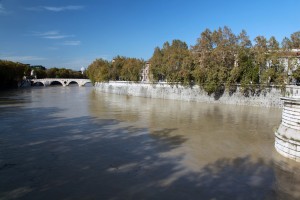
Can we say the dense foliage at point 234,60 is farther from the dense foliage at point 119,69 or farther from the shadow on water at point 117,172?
the shadow on water at point 117,172

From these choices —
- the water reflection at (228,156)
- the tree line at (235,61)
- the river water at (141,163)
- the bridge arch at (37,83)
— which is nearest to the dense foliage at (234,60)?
the tree line at (235,61)

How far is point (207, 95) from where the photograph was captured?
3612 centimetres

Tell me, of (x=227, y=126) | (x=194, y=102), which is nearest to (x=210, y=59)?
(x=194, y=102)

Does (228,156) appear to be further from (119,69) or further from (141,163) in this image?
(119,69)

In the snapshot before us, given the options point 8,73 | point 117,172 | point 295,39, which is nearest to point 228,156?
point 117,172

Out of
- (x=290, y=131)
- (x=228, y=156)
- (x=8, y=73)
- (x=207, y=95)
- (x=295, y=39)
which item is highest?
(x=295, y=39)

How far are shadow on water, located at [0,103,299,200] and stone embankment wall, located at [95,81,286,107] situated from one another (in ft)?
59.9

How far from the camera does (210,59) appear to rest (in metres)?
34.2

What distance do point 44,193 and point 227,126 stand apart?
46.8 feet

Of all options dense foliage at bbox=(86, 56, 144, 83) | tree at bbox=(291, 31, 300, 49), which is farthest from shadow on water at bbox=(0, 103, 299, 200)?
dense foliage at bbox=(86, 56, 144, 83)

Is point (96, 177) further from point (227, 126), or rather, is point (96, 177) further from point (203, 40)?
point (203, 40)

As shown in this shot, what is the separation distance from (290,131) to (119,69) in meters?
56.2

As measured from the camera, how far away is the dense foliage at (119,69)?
53.6m

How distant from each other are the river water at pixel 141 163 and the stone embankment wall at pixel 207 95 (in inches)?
484
